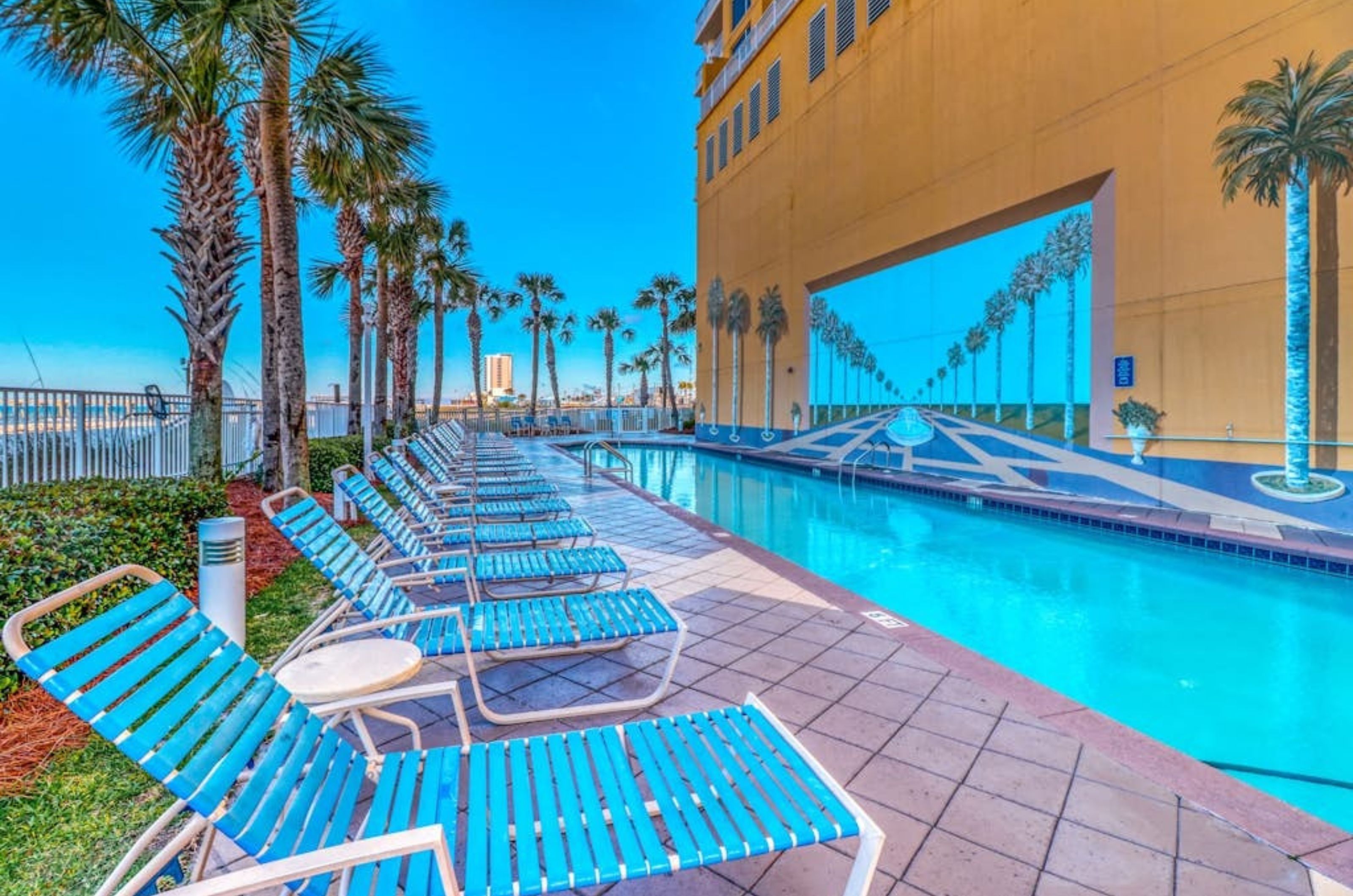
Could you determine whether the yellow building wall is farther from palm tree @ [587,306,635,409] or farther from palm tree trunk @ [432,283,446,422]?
palm tree @ [587,306,635,409]

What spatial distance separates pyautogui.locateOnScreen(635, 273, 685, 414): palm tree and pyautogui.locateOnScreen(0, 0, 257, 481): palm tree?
24.7m

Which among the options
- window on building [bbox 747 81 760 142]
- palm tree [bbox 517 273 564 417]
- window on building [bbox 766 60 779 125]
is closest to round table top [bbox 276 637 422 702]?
window on building [bbox 766 60 779 125]

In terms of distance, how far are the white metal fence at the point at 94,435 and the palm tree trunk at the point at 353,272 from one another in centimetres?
394

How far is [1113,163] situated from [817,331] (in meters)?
8.09

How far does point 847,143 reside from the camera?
15078 mm

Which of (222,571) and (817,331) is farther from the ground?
(817,331)

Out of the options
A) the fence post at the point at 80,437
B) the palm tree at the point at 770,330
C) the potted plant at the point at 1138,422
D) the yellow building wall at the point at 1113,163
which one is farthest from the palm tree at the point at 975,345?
the fence post at the point at 80,437

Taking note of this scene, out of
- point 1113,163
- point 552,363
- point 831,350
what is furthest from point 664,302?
point 1113,163

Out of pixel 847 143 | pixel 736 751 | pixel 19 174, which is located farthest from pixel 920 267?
pixel 19 174

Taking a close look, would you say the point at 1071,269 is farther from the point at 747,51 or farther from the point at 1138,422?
the point at 747,51

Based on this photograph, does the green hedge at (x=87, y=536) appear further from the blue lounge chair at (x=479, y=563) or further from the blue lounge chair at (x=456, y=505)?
the blue lounge chair at (x=456, y=505)

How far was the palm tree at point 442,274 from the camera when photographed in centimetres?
1706

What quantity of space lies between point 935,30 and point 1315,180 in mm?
7626

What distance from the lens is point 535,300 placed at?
31375 mm
